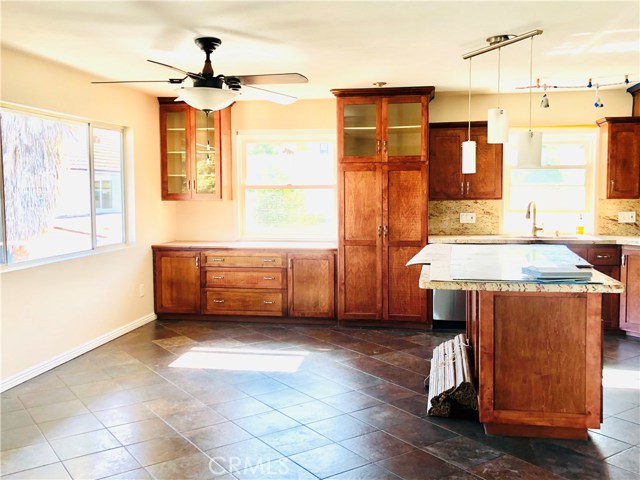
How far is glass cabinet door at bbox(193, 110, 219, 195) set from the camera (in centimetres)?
602

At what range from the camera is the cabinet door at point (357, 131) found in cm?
555

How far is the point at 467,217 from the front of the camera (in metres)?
5.98

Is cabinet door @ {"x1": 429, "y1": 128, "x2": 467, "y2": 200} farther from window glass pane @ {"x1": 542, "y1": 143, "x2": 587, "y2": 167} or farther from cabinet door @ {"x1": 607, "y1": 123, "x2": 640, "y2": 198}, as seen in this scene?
cabinet door @ {"x1": 607, "y1": 123, "x2": 640, "y2": 198}

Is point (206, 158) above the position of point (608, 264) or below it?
above

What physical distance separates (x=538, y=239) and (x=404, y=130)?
166 centimetres

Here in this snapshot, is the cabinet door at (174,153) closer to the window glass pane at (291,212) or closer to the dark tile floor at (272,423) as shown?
the window glass pane at (291,212)

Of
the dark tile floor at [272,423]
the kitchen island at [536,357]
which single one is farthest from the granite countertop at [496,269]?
the dark tile floor at [272,423]

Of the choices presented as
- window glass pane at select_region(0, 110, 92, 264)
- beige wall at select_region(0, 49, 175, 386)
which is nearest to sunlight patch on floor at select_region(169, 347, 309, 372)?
beige wall at select_region(0, 49, 175, 386)

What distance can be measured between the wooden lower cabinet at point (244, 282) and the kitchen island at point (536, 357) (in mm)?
2740

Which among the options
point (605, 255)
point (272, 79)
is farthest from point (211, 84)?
point (605, 255)

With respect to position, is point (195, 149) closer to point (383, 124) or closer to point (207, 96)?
point (383, 124)

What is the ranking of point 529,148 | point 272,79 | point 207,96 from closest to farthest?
1. point 529,148
2. point 207,96
3. point 272,79

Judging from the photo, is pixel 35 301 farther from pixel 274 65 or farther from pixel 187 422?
pixel 274 65

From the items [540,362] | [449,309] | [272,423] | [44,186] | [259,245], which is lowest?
[272,423]
